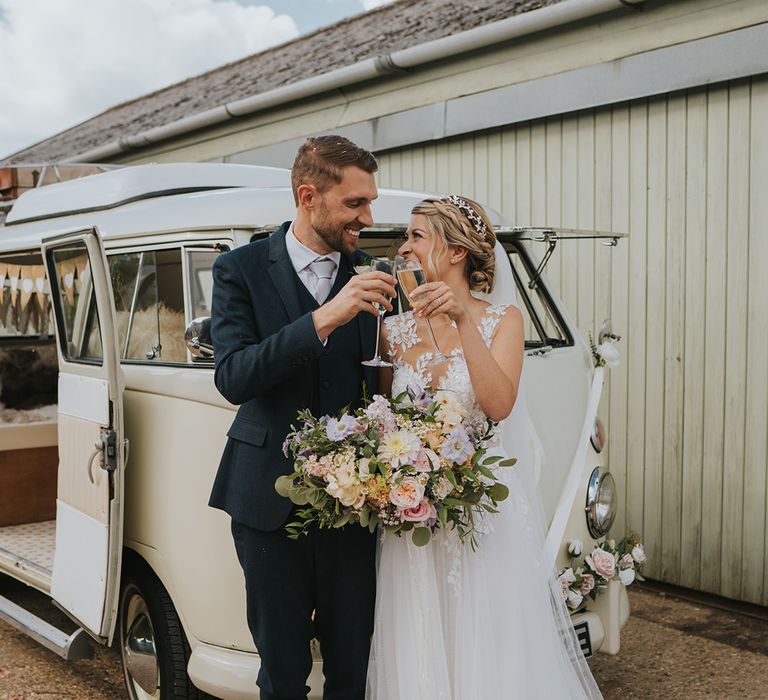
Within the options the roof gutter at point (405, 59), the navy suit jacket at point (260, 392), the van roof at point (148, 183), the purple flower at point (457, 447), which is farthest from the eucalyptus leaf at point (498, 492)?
the roof gutter at point (405, 59)

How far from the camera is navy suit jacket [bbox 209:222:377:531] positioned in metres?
2.70

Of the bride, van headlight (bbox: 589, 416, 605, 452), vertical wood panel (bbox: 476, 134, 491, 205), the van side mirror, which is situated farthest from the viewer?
vertical wood panel (bbox: 476, 134, 491, 205)

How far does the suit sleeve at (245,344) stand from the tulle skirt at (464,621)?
674 mm

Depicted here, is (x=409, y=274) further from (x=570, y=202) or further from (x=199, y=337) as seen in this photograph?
(x=570, y=202)

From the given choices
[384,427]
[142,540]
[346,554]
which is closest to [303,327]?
[384,427]

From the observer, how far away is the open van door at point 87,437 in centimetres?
347

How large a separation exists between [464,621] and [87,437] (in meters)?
1.75

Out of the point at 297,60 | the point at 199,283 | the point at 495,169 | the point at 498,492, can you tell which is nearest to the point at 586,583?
the point at 498,492

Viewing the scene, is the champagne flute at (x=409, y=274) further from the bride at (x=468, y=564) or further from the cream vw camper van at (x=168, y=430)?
the cream vw camper van at (x=168, y=430)

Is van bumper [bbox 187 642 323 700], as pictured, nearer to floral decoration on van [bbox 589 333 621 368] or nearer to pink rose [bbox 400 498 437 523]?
pink rose [bbox 400 498 437 523]

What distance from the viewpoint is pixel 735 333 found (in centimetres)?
519

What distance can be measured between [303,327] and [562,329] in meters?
2.01

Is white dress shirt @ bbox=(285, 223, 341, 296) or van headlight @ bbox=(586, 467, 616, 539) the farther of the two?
van headlight @ bbox=(586, 467, 616, 539)

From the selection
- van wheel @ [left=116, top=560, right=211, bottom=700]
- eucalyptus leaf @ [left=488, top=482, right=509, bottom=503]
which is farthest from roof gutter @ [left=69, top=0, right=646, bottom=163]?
van wheel @ [left=116, top=560, right=211, bottom=700]
